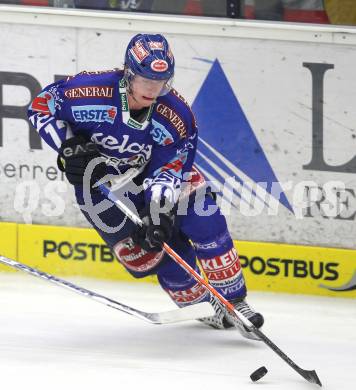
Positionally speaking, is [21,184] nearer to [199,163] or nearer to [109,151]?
[199,163]

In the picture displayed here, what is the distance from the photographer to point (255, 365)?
15.5 feet

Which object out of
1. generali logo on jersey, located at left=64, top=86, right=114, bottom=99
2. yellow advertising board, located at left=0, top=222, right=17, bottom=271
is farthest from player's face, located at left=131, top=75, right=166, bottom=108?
yellow advertising board, located at left=0, top=222, right=17, bottom=271

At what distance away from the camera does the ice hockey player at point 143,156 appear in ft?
15.6

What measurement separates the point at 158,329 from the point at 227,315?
0.32m

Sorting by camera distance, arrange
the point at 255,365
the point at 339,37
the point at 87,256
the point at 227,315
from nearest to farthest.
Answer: the point at 255,365 → the point at 227,315 → the point at 339,37 → the point at 87,256

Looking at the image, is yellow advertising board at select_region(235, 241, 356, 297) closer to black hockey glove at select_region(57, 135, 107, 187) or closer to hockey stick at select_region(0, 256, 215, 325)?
hockey stick at select_region(0, 256, 215, 325)

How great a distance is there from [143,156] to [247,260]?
1.23 m

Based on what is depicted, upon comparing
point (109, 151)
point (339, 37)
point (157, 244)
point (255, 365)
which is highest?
point (339, 37)

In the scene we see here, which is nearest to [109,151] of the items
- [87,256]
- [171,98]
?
[171,98]

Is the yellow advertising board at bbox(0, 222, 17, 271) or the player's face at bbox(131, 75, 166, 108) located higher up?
the player's face at bbox(131, 75, 166, 108)

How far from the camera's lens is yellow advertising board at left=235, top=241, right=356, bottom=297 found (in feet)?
19.3

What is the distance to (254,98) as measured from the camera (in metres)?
5.94

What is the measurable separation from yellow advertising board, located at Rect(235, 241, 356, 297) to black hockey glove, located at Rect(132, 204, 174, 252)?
1.22 meters

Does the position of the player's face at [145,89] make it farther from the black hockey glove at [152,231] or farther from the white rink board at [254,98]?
the white rink board at [254,98]
